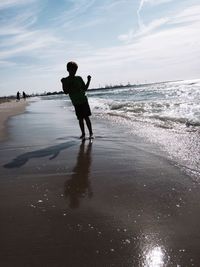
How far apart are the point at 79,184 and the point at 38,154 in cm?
202

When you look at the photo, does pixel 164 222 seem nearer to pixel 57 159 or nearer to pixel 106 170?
pixel 106 170

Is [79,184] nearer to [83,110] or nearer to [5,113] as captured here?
[83,110]

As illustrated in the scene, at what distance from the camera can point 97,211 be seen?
10.9 feet

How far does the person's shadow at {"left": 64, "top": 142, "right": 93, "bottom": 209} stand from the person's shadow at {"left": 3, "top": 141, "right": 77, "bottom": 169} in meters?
0.61

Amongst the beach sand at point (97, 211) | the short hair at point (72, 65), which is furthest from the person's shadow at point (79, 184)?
the short hair at point (72, 65)

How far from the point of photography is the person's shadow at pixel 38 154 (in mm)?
5288

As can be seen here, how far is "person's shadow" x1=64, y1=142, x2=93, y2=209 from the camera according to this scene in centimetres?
371

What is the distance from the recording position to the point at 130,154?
588 cm

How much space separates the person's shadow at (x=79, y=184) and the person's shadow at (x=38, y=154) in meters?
0.61

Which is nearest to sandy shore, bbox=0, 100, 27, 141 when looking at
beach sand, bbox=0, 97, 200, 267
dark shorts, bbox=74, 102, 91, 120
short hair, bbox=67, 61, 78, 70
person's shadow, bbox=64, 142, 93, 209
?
dark shorts, bbox=74, 102, 91, 120

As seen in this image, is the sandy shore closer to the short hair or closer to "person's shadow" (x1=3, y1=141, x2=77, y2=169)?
"person's shadow" (x1=3, y1=141, x2=77, y2=169)

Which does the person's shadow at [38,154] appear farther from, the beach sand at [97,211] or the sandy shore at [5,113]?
the sandy shore at [5,113]

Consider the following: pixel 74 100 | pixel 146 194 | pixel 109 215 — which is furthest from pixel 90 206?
pixel 74 100

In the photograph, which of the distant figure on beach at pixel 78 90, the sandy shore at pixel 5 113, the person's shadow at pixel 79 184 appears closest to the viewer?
the person's shadow at pixel 79 184
